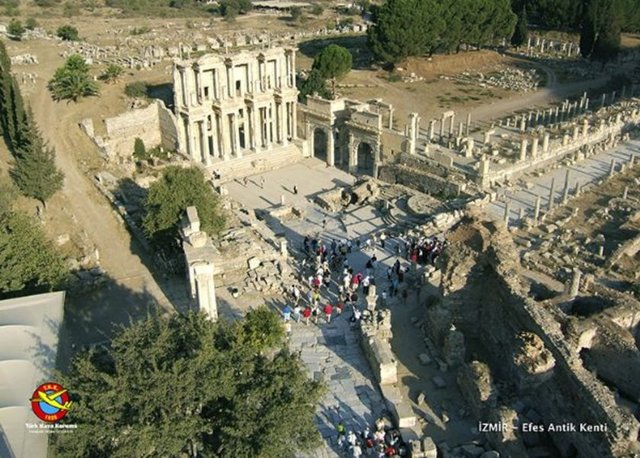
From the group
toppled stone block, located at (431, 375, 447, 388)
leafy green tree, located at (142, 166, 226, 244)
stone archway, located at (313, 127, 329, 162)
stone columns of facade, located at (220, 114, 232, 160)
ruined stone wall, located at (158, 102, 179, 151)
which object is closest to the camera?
toppled stone block, located at (431, 375, 447, 388)

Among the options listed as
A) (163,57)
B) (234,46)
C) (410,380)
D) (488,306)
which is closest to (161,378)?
(410,380)

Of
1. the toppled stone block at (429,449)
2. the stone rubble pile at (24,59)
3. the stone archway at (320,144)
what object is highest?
the stone rubble pile at (24,59)

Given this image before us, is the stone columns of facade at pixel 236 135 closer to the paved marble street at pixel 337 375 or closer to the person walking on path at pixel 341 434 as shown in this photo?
the paved marble street at pixel 337 375

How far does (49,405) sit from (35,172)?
60.4 feet

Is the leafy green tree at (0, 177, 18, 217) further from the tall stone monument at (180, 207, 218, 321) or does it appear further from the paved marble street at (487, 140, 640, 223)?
the paved marble street at (487, 140, 640, 223)

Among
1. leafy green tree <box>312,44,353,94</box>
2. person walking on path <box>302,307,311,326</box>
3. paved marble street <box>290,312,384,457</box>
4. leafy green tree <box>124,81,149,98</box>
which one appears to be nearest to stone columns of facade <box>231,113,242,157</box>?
leafy green tree <box>124,81,149,98</box>

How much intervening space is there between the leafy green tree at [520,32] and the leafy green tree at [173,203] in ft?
202

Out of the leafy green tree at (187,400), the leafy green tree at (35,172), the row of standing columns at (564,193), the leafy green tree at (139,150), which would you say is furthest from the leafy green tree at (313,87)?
the leafy green tree at (187,400)

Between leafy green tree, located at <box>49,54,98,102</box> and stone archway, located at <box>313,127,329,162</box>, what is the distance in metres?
16.4

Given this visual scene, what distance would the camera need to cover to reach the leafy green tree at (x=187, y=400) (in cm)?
1541

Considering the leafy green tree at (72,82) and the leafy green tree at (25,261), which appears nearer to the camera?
the leafy green tree at (25,261)

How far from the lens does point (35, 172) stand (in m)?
31.5

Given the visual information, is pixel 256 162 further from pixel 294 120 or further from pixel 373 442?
pixel 373 442

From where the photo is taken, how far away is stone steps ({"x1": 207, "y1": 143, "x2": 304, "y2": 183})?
4412 centimetres
